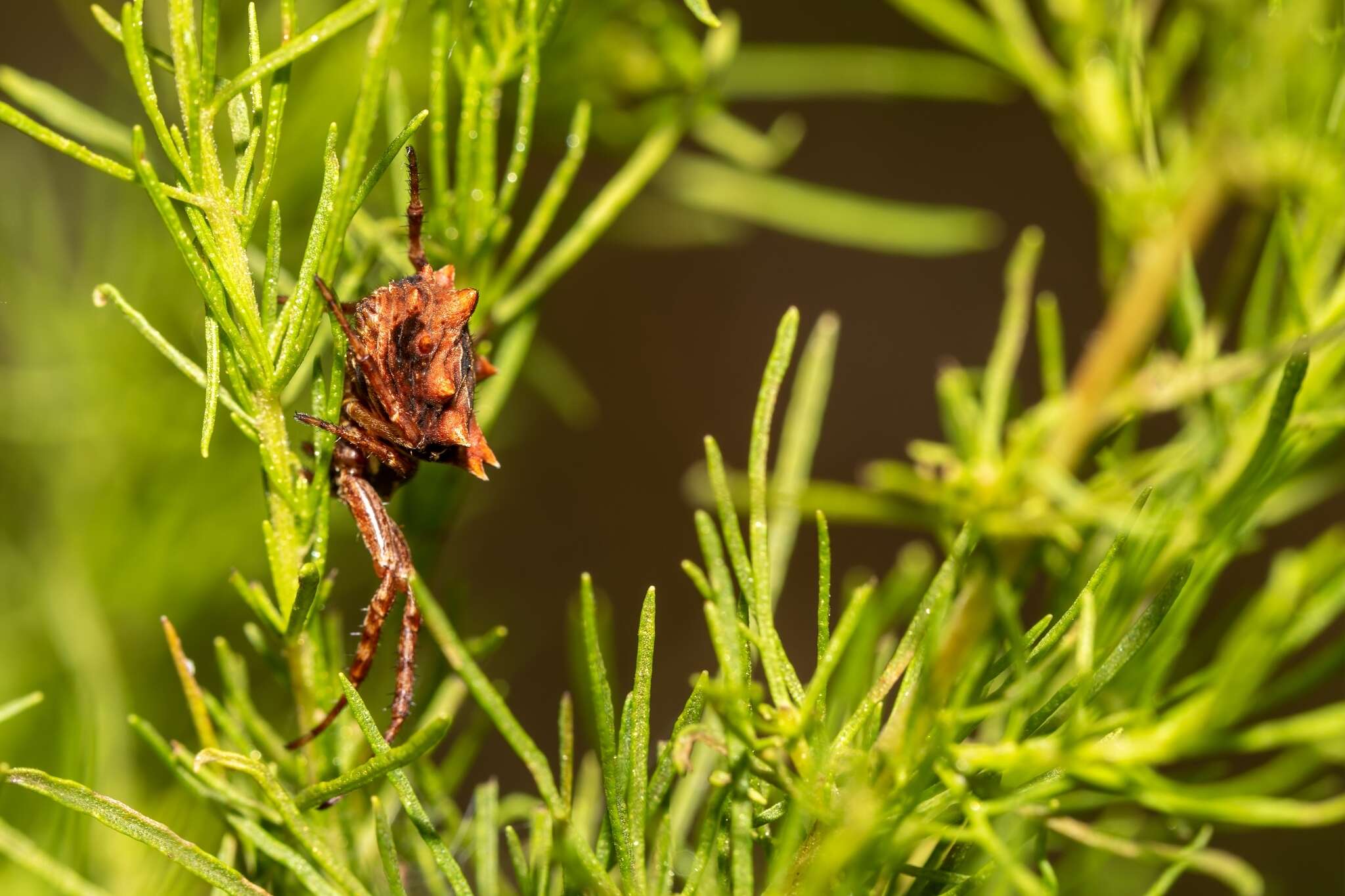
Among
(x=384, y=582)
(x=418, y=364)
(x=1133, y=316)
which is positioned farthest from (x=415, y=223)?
(x=1133, y=316)

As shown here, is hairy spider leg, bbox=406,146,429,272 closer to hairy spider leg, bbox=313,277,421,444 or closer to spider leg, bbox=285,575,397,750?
hairy spider leg, bbox=313,277,421,444

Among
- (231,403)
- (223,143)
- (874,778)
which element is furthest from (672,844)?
(223,143)

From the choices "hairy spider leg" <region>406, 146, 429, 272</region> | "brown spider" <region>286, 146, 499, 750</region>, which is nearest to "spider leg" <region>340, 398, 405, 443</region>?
"brown spider" <region>286, 146, 499, 750</region>

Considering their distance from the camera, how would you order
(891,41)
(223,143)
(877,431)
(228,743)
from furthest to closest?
(877,431) → (891,41) → (223,143) → (228,743)

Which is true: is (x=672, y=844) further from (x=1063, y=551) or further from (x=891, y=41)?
(x=891, y=41)

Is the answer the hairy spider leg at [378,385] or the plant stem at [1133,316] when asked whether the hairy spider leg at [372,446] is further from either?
the plant stem at [1133,316]

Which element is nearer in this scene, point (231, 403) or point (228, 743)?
point (231, 403)

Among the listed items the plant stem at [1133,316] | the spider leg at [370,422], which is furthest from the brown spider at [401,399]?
the plant stem at [1133,316]
